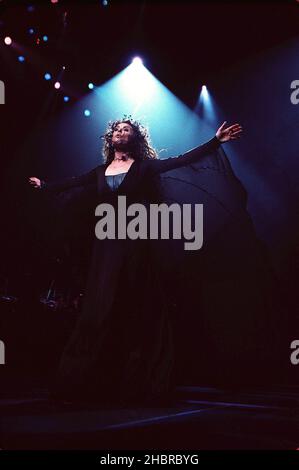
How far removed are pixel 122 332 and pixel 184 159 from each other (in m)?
1.11

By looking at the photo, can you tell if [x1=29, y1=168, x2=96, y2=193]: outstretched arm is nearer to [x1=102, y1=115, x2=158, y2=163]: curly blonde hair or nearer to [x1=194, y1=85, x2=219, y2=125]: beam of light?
[x1=102, y1=115, x2=158, y2=163]: curly blonde hair

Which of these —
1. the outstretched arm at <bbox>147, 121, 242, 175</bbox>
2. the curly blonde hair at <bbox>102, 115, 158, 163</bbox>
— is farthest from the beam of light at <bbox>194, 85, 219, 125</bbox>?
the outstretched arm at <bbox>147, 121, 242, 175</bbox>

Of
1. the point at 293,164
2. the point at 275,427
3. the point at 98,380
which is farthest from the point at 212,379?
the point at 293,164

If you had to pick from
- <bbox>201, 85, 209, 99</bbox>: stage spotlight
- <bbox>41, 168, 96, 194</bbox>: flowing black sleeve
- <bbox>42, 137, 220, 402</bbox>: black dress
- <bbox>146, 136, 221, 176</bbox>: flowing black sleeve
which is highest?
<bbox>201, 85, 209, 99</bbox>: stage spotlight

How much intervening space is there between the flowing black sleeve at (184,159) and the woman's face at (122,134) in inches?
10.0

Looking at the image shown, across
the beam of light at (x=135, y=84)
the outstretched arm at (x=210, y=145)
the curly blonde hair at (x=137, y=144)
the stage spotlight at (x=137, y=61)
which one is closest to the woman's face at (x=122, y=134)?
the curly blonde hair at (x=137, y=144)

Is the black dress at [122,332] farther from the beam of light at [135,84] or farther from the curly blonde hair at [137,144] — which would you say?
the beam of light at [135,84]

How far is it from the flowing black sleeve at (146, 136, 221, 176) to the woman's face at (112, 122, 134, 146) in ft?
0.84

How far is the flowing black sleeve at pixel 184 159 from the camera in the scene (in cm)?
271

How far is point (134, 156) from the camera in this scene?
3.00 meters

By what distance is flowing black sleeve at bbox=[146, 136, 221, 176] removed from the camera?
2.71 meters
